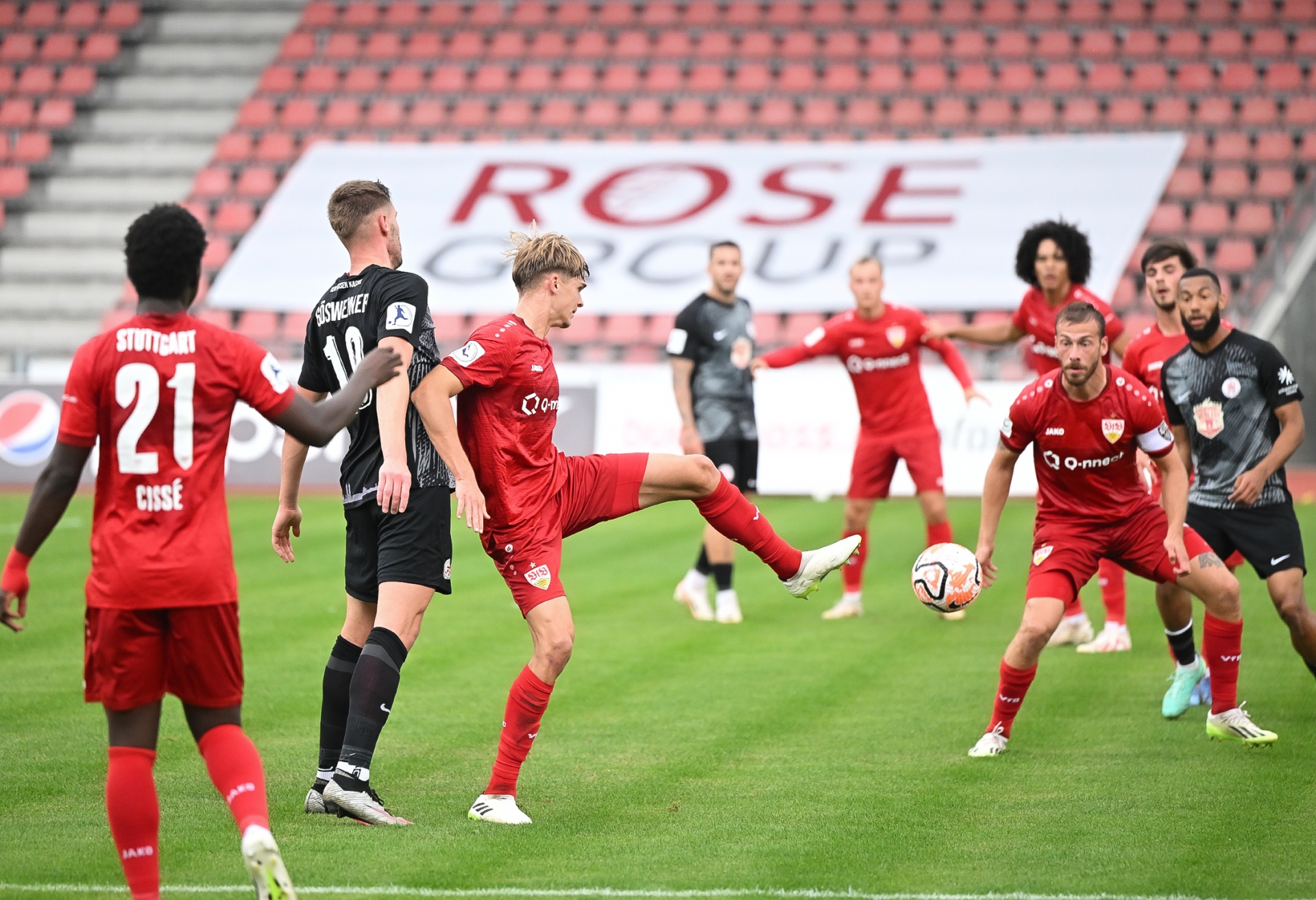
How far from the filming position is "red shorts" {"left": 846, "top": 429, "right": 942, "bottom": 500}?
1016 cm

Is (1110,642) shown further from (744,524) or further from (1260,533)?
(744,524)

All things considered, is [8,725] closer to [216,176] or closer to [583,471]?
[583,471]

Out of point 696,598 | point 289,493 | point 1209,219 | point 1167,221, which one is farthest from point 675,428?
point 289,493

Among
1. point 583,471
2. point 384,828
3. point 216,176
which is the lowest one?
point 384,828

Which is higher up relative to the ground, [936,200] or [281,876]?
[936,200]

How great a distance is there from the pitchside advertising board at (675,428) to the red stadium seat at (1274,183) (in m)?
7.36

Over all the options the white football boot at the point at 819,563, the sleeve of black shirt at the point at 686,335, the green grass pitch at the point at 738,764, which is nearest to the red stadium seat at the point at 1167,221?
the green grass pitch at the point at 738,764

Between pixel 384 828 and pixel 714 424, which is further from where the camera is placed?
pixel 714 424

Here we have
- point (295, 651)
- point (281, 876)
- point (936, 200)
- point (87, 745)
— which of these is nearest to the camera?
point (281, 876)

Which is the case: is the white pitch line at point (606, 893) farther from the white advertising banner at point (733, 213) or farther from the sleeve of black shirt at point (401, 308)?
the white advertising banner at point (733, 213)

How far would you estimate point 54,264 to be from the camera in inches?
937

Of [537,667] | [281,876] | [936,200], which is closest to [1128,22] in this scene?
[936,200]

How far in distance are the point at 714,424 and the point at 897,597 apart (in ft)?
6.36

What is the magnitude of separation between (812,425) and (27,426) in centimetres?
950
